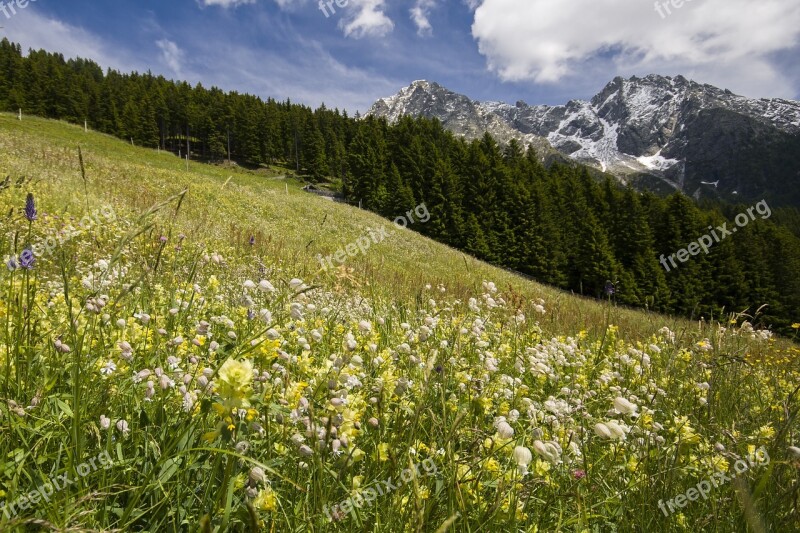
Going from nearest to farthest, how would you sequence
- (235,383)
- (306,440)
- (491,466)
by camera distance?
(235,383), (306,440), (491,466)

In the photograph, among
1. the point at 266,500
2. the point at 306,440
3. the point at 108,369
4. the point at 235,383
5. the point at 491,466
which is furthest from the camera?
the point at 108,369

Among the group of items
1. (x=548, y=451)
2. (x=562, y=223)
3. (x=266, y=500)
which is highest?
(x=562, y=223)

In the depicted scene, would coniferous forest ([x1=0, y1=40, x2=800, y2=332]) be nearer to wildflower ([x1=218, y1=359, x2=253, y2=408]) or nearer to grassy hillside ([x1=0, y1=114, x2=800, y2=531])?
grassy hillside ([x1=0, y1=114, x2=800, y2=531])

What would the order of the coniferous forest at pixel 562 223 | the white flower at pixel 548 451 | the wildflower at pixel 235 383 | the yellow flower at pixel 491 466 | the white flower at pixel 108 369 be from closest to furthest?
the wildflower at pixel 235 383 < the white flower at pixel 548 451 < the yellow flower at pixel 491 466 < the white flower at pixel 108 369 < the coniferous forest at pixel 562 223

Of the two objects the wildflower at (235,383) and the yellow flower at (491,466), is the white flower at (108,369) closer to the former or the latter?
the wildflower at (235,383)

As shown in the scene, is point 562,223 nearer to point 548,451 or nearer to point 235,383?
point 548,451

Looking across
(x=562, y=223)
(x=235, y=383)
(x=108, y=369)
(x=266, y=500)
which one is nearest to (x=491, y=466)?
(x=266, y=500)

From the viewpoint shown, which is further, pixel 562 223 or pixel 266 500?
pixel 562 223

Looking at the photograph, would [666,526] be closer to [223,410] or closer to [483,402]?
[483,402]

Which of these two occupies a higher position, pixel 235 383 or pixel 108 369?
pixel 235 383

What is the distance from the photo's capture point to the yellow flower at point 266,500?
1312mm

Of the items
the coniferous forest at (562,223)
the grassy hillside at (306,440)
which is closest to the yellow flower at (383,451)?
the grassy hillside at (306,440)

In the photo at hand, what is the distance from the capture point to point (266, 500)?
1.32 metres

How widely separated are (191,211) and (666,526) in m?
16.4
